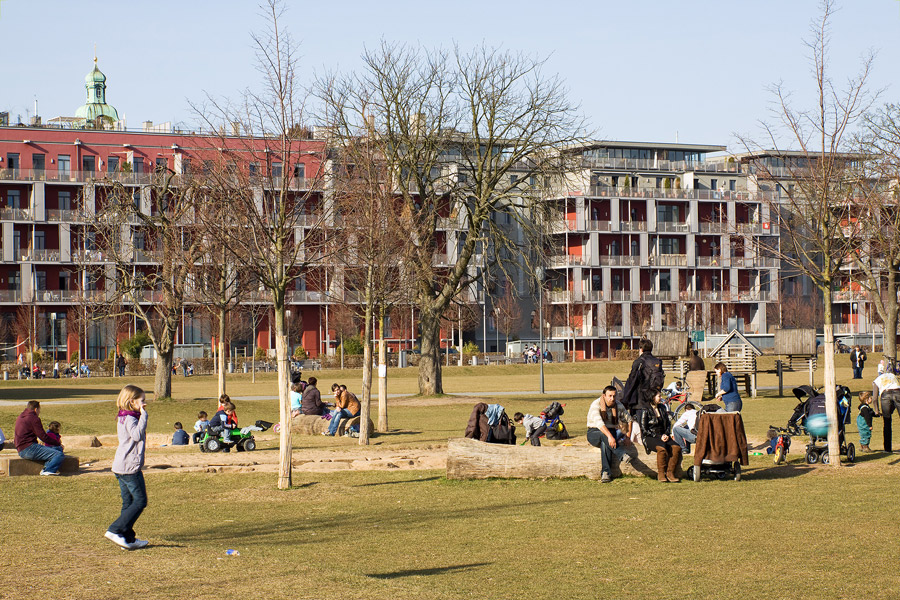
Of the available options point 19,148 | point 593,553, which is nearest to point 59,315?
point 19,148

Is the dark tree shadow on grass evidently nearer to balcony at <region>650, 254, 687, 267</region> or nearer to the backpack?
the backpack

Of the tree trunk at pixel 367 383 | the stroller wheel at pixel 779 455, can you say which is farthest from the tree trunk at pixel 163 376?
the stroller wheel at pixel 779 455

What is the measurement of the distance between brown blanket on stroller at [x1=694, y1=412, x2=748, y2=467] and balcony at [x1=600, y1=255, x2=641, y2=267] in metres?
83.1

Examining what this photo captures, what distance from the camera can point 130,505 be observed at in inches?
436

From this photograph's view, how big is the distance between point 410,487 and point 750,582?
822 cm

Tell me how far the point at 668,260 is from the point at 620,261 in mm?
4948

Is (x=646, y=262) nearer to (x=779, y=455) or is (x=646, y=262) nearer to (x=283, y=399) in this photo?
(x=779, y=455)

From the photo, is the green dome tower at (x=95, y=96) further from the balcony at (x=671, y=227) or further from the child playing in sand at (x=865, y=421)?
the child playing in sand at (x=865, y=421)

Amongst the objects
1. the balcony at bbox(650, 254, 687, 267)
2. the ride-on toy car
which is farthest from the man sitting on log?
the balcony at bbox(650, 254, 687, 267)

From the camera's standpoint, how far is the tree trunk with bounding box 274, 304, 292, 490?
16328 millimetres

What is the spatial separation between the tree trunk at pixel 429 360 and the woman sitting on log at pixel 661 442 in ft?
83.2

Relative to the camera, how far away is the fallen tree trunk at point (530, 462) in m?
17.2

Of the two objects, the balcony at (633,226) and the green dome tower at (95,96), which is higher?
the green dome tower at (95,96)

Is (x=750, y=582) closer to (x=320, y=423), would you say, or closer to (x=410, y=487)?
(x=410, y=487)
